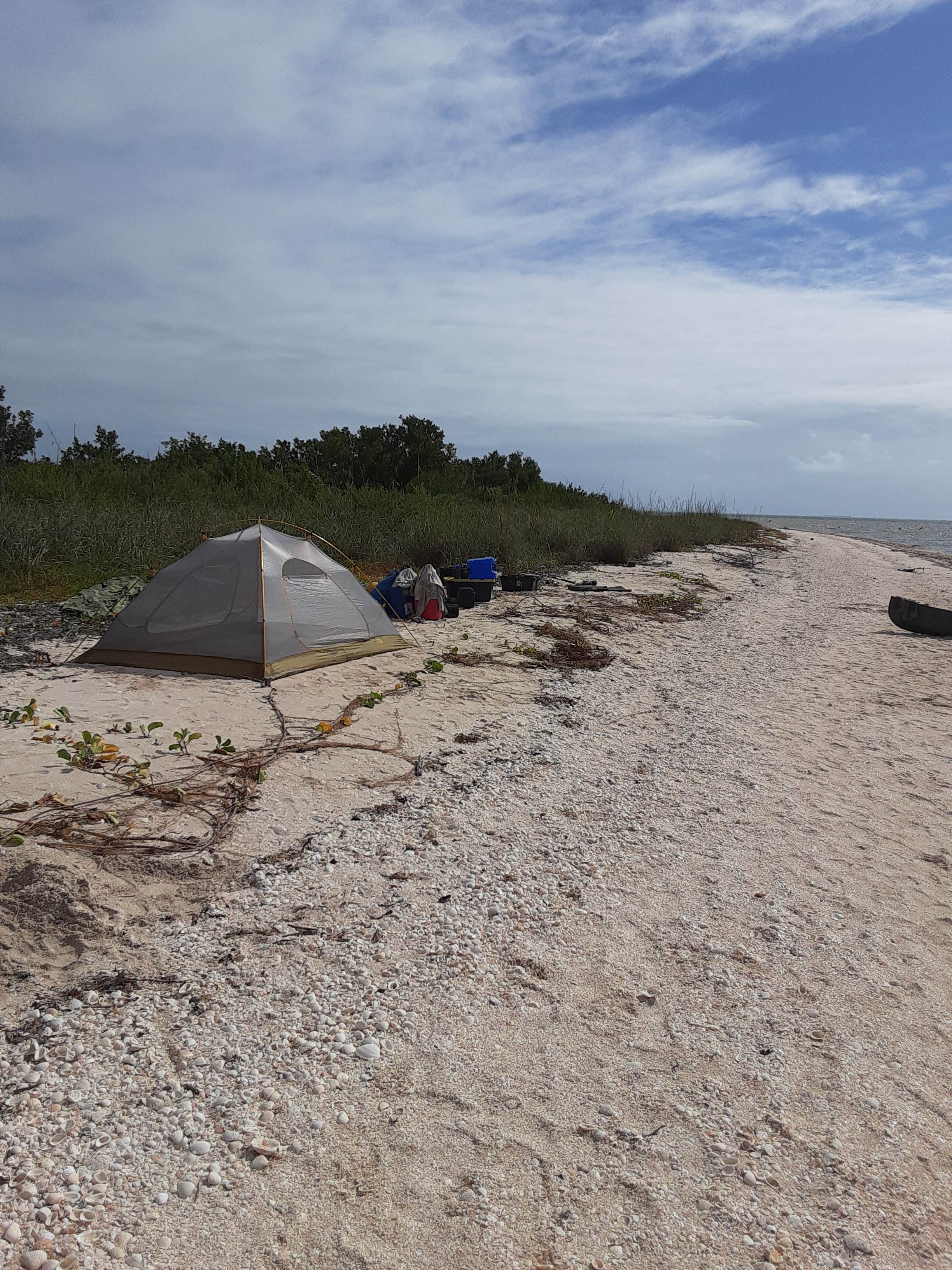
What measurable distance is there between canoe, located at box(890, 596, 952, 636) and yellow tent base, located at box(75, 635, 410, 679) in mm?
7979

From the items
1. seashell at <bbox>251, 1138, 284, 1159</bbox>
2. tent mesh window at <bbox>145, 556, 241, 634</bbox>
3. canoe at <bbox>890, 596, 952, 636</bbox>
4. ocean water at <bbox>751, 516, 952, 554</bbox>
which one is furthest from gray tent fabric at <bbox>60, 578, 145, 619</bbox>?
ocean water at <bbox>751, 516, 952, 554</bbox>

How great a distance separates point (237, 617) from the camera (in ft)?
21.4

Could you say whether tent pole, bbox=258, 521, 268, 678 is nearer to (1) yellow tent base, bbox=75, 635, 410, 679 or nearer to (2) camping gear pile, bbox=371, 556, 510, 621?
(1) yellow tent base, bbox=75, 635, 410, 679

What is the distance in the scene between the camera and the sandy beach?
1828 millimetres

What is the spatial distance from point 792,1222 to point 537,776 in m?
2.86

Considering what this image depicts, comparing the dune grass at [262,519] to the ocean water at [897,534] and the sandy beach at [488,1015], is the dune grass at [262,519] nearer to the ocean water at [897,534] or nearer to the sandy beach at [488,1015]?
the sandy beach at [488,1015]

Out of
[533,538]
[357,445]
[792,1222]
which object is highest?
[357,445]

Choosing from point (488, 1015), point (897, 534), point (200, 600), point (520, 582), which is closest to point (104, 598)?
point (200, 600)

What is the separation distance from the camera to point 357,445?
2272 centimetres

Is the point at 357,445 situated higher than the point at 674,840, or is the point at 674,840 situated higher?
the point at 357,445

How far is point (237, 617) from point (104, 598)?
8.89ft

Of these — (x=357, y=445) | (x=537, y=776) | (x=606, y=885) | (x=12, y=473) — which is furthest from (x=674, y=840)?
(x=357, y=445)

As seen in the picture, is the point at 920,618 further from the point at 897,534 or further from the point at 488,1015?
the point at 897,534

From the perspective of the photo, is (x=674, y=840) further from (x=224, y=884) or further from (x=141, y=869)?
(x=141, y=869)
